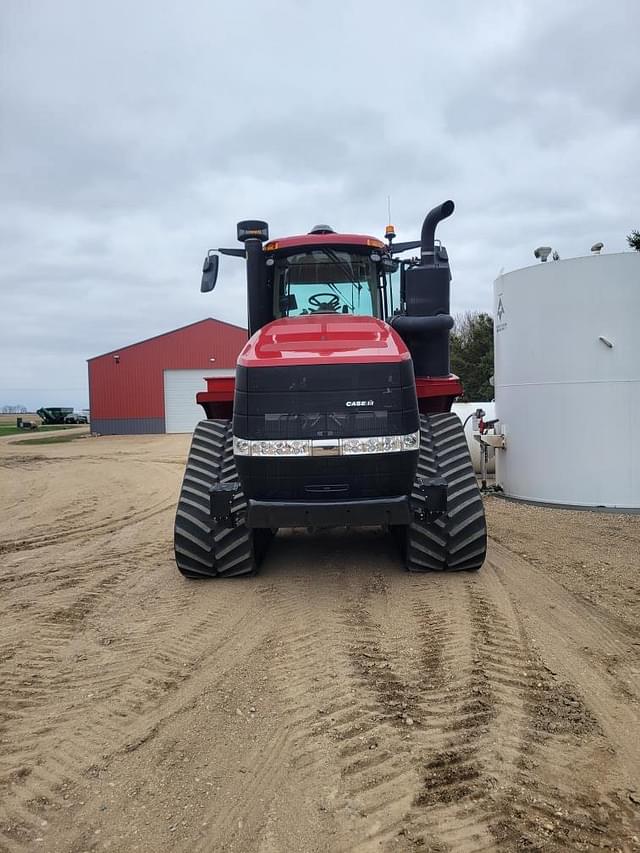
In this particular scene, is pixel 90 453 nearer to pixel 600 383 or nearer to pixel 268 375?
pixel 600 383

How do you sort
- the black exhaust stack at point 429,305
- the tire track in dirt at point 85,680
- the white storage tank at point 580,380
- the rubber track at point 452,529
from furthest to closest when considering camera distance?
the white storage tank at point 580,380 → the black exhaust stack at point 429,305 → the rubber track at point 452,529 → the tire track in dirt at point 85,680

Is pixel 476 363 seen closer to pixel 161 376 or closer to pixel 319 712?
pixel 161 376

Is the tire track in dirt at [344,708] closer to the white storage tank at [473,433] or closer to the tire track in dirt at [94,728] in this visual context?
the tire track in dirt at [94,728]

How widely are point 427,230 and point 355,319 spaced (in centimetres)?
155

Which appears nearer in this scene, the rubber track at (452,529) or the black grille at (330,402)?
the black grille at (330,402)

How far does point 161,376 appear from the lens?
3672 cm

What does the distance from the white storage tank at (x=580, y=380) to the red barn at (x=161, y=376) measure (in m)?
27.8

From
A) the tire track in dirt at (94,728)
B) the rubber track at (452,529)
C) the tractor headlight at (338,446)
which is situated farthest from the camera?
the rubber track at (452,529)

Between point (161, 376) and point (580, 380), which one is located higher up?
point (161, 376)

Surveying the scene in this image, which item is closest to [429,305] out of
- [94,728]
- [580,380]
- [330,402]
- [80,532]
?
[330,402]

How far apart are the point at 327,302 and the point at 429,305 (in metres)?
0.98

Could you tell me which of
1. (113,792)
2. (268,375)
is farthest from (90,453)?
(113,792)

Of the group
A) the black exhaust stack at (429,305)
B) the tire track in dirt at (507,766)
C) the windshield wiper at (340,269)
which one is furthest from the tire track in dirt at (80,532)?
the tire track in dirt at (507,766)

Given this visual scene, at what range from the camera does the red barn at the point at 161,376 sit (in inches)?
1442
